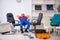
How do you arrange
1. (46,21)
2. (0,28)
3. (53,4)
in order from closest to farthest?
(0,28) < (46,21) < (53,4)

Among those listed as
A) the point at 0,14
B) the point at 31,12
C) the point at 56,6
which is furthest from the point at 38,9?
the point at 0,14

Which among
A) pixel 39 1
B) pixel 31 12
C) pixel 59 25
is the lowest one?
pixel 59 25

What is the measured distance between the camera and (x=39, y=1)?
773cm

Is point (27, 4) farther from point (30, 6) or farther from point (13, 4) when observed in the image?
point (13, 4)

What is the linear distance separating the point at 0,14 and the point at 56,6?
309 cm

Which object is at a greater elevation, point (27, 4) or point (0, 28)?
point (27, 4)

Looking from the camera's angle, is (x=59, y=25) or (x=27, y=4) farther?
(x=27, y=4)

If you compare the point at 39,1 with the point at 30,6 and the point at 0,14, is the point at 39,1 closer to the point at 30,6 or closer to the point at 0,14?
the point at 30,6

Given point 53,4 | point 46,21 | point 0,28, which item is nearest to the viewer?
point 0,28

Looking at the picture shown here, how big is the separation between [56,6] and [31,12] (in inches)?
55.0

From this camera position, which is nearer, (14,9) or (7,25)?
(7,25)

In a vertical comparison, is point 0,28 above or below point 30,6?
below

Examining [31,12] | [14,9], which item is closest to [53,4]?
[31,12]

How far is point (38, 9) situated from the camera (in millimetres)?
7875
